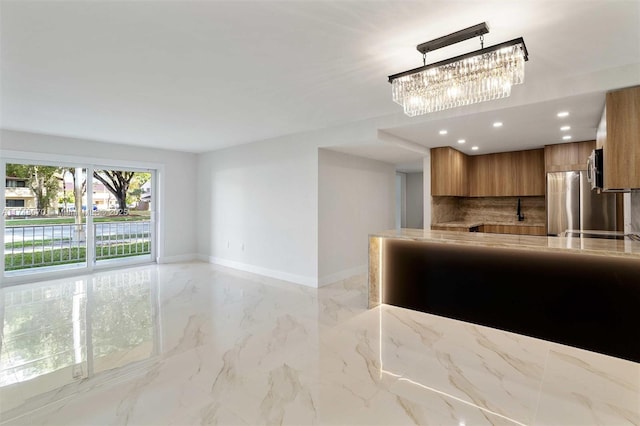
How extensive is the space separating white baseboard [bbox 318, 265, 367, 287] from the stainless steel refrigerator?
3199 mm

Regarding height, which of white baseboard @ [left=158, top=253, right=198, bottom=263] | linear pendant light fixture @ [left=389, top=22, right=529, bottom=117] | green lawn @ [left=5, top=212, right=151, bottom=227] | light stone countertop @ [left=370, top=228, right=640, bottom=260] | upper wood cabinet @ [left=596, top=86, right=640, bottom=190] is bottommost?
white baseboard @ [left=158, top=253, right=198, bottom=263]

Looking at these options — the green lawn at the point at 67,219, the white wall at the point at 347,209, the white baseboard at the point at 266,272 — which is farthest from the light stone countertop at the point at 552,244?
the green lawn at the point at 67,219

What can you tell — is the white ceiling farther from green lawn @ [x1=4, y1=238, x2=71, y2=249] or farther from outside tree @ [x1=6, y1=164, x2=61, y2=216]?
green lawn @ [x1=4, y1=238, x2=71, y2=249]

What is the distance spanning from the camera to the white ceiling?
6.62 ft

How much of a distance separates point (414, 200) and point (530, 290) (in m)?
6.31

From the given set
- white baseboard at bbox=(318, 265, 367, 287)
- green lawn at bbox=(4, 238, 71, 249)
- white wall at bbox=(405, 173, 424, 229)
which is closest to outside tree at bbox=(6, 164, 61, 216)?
green lawn at bbox=(4, 238, 71, 249)

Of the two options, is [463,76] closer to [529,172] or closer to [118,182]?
[529,172]

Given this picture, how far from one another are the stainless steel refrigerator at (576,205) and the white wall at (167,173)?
718cm

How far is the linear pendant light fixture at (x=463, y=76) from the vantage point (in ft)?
7.16

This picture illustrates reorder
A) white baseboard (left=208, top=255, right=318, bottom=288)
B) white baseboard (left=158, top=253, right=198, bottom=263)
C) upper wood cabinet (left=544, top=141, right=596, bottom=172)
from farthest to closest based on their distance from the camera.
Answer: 1. white baseboard (left=158, top=253, right=198, bottom=263)
2. white baseboard (left=208, top=255, right=318, bottom=288)
3. upper wood cabinet (left=544, top=141, right=596, bottom=172)

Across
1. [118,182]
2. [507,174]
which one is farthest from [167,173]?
[507,174]

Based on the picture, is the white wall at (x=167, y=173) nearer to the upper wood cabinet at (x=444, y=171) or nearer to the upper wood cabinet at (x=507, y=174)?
the upper wood cabinet at (x=444, y=171)

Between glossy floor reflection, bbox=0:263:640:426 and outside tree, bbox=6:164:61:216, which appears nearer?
glossy floor reflection, bbox=0:263:640:426

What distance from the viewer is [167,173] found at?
7043 mm
